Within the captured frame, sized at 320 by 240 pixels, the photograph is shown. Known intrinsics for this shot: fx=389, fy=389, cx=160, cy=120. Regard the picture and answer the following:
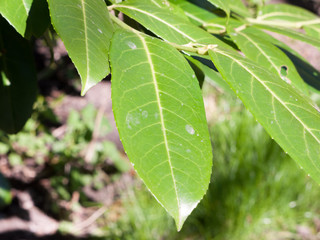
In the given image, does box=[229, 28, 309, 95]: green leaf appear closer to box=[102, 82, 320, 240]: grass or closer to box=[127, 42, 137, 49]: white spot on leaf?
box=[127, 42, 137, 49]: white spot on leaf

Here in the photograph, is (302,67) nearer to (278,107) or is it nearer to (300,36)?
(300,36)

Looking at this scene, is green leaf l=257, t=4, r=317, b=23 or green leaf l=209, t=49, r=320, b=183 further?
green leaf l=257, t=4, r=317, b=23

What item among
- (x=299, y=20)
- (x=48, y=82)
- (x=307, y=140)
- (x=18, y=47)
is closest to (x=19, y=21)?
(x=18, y=47)

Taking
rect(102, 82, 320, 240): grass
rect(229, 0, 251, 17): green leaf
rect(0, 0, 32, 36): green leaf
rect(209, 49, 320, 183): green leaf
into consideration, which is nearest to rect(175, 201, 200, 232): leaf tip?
rect(209, 49, 320, 183): green leaf

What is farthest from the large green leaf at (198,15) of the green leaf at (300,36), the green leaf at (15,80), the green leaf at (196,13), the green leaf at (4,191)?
the green leaf at (4,191)

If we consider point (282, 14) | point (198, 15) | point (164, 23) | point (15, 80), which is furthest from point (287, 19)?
point (15, 80)
